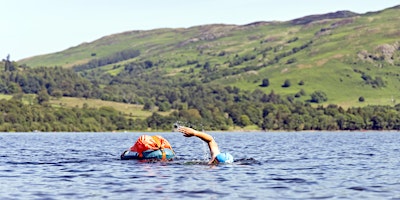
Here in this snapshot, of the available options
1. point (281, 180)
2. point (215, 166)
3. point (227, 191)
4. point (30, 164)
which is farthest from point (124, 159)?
point (227, 191)

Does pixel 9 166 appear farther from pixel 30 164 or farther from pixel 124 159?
pixel 124 159

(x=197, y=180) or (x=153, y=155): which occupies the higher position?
(x=153, y=155)

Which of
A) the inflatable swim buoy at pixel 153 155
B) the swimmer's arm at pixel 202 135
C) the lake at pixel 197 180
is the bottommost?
the lake at pixel 197 180

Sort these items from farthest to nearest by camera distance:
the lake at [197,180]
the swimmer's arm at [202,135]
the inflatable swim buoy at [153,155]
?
the inflatable swim buoy at [153,155], the swimmer's arm at [202,135], the lake at [197,180]

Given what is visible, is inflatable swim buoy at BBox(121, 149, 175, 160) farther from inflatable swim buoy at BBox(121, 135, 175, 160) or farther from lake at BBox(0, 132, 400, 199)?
lake at BBox(0, 132, 400, 199)

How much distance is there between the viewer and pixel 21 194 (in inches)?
1432

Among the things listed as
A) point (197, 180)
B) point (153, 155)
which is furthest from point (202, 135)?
point (153, 155)

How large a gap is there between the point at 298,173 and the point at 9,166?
2073cm

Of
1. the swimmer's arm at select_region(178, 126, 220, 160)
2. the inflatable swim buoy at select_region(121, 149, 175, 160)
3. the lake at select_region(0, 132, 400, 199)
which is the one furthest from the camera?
the inflatable swim buoy at select_region(121, 149, 175, 160)

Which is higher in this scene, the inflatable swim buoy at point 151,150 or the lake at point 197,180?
the inflatable swim buoy at point 151,150

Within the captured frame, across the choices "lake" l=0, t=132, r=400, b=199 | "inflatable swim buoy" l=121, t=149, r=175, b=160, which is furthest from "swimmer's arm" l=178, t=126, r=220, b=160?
"inflatable swim buoy" l=121, t=149, r=175, b=160

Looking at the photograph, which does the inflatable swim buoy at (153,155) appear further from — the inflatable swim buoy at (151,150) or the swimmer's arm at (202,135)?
the swimmer's arm at (202,135)

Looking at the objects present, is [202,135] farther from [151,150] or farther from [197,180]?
[151,150]

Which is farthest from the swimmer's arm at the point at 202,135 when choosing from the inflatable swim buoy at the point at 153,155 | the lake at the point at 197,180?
the inflatable swim buoy at the point at 153,155
